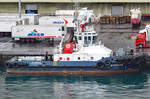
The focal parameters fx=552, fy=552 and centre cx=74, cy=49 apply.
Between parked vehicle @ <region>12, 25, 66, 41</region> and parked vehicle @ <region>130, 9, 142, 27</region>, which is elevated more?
parked vehicle @ <region>130, 9, 142, 27</region>

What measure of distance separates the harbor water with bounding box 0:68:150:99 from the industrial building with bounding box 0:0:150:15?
26422 mm

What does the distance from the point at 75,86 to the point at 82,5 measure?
33.5 metres

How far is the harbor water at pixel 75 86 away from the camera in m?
43.8

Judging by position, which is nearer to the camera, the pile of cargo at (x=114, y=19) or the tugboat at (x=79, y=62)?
the tugboat at (x=79, y=62)

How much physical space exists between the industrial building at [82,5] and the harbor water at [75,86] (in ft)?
86.7

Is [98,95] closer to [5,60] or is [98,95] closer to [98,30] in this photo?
[5,60]

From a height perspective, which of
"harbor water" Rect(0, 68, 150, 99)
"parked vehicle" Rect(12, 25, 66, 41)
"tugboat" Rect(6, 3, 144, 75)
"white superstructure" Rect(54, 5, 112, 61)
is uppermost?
"parked vehicle" Rect(12, 25, 66, 41)

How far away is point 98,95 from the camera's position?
1732 inches

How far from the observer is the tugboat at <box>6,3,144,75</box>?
1979 inches

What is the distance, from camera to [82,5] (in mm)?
79312

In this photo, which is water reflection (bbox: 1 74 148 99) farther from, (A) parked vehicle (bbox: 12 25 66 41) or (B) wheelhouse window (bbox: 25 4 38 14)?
(B) wheelhouse window (bbox: 25 4 38 14)

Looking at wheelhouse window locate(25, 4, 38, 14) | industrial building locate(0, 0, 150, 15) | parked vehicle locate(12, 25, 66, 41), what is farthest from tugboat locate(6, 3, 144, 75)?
wheelhouse window locate(25, 4, 38, 14)

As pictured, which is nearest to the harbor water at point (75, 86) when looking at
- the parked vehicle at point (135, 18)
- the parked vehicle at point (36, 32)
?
the parked vehicle at point (36, 32)

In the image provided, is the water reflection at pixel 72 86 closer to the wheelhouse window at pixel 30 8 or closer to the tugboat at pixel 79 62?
the tugboat at pixel 79 62
